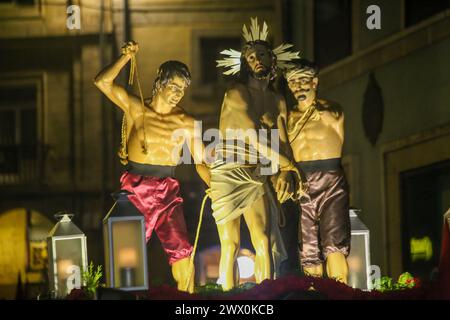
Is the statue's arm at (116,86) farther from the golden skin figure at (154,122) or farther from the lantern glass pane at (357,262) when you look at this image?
the lantern glass pane at (357,262)

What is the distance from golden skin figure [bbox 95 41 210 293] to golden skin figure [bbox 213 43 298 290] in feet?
1.55

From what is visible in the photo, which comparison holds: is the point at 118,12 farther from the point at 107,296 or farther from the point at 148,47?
the point at 107,296

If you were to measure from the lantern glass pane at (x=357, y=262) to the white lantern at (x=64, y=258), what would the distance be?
2.80 m

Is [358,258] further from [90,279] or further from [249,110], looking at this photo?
[90,279]

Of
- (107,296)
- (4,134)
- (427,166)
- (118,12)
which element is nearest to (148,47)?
(118,12)

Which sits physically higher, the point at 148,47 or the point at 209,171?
the point at 148,47

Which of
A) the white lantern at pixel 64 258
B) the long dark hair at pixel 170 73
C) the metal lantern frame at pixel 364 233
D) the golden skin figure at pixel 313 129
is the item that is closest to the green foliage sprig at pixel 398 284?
the metal lantern frame at pixel 364 233

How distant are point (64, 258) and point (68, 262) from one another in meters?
0.05

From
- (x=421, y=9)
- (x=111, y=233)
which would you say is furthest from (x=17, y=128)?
(x=111, y=233)

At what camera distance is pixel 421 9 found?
21.2 meters

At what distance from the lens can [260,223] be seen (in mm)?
15844

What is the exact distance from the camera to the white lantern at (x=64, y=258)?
15398 mm

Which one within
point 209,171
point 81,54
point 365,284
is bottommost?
point 365,284

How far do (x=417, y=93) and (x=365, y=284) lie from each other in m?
5.42
